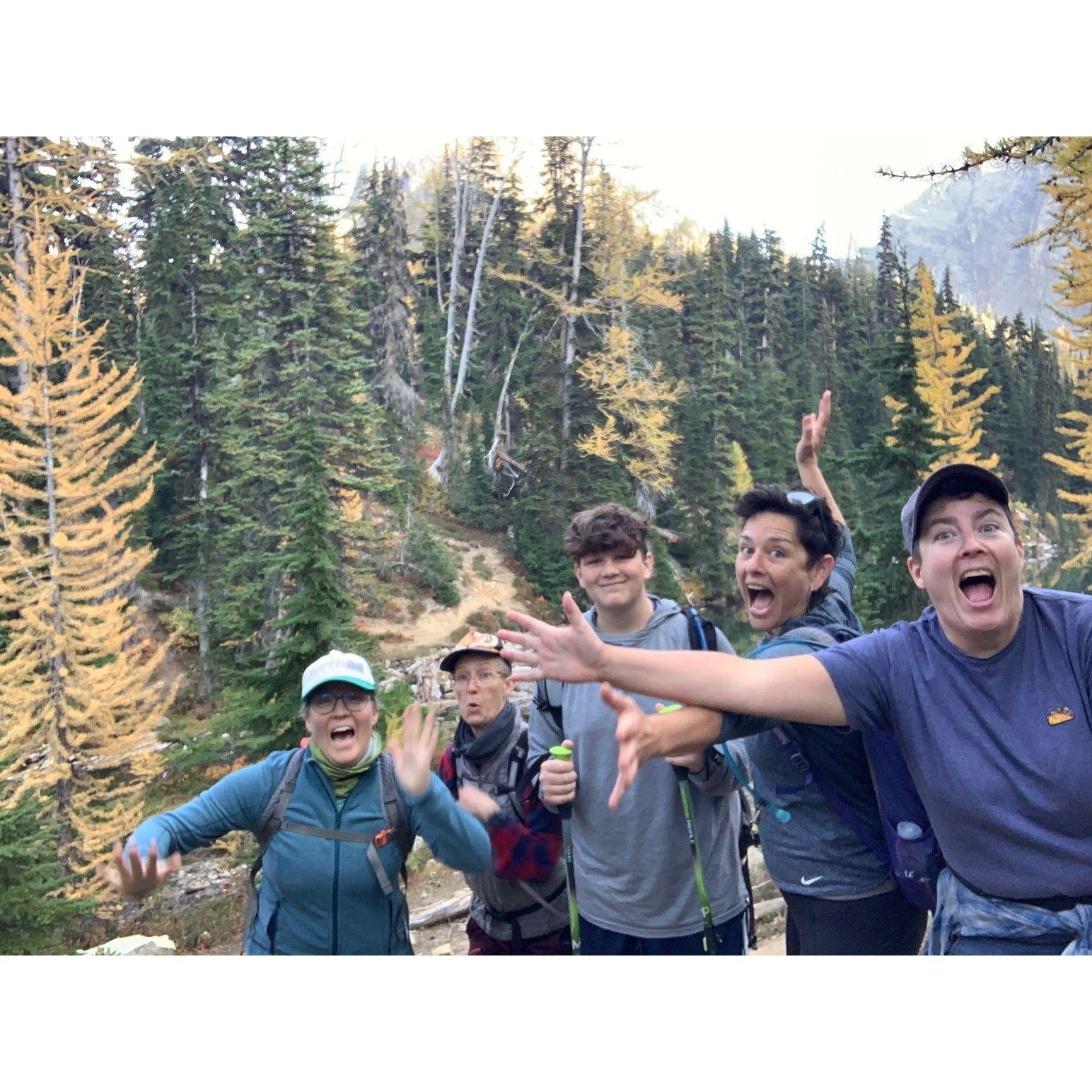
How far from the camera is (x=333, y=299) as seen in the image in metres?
4.50

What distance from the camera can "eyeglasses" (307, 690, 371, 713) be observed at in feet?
7.09

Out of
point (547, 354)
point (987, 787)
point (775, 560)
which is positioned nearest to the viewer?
point (987, 787)

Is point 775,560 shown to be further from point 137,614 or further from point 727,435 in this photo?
point 137,614

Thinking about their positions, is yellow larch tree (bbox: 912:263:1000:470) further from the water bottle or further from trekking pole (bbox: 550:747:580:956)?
the water bottle

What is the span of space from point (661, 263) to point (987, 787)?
12.7 feet

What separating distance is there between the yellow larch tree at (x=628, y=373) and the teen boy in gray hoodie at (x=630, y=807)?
240 centimetres

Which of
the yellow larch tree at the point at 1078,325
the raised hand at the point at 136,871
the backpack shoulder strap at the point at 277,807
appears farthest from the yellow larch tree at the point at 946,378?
the raised hand at the point at 136,871

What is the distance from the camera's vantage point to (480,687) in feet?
8.10

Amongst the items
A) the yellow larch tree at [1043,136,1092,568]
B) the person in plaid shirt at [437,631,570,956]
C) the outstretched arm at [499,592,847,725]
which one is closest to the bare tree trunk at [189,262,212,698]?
the person in plaid shirt at [437,631,570,956]

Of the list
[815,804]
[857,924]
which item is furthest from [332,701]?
[857,924]

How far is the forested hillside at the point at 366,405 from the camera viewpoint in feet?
13.2

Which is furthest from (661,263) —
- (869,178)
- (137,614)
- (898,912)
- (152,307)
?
(898,912)

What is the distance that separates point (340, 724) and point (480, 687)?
1.46ft

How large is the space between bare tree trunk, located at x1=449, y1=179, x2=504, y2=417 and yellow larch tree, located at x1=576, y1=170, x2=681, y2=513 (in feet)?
1.77
